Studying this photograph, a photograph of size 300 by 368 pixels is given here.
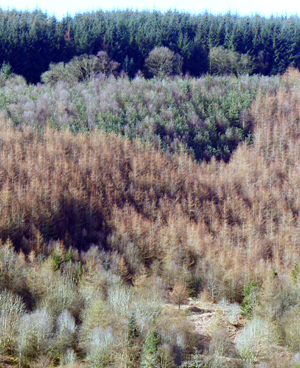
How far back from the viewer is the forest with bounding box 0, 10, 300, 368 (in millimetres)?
24266

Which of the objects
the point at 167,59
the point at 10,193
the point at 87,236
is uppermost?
the point at 167,59

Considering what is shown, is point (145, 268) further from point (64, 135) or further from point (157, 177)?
point (64, 135)

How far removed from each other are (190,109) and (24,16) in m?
47.7

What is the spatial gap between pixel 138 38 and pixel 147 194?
4825 centimetres

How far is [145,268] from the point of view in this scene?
39.8 metres

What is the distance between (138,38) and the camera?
298ft

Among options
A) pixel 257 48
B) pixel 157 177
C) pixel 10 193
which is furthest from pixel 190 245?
pixel 257 48

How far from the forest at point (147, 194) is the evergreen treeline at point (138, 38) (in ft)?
1.25

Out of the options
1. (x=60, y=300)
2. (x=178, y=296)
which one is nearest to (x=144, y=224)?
(x=178, y=296)

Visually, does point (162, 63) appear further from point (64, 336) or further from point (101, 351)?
point (101, 351)

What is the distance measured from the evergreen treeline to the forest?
38cm

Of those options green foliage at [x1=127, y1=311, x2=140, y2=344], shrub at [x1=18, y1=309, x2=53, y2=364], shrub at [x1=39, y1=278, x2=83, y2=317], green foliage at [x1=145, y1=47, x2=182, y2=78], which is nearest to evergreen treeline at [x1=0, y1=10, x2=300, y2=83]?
green foliage at [x1=145, y1=47, x2=182, y2=78]

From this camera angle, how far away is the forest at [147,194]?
24.3 metres

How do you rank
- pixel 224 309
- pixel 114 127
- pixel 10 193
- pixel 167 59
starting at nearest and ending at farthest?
1. pixel 224 309
2. pixel 10 193
3. pixel 114 127
4. pixel 167 59
